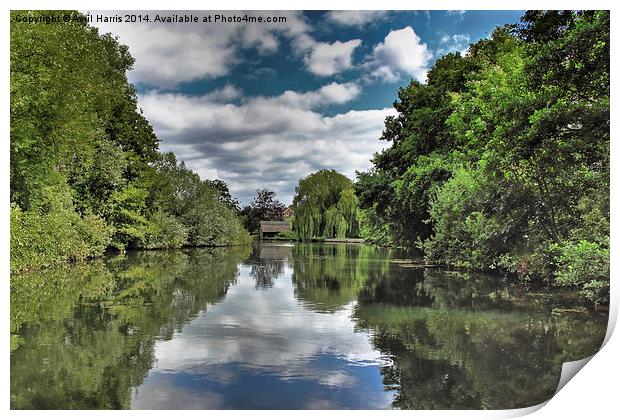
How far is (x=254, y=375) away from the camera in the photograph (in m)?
5.27

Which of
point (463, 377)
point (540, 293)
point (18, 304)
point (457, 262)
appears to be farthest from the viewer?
point (457, 262)

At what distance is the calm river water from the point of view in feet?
15.8

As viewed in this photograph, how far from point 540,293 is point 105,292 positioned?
6767mm

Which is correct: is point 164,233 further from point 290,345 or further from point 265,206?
point 290,345

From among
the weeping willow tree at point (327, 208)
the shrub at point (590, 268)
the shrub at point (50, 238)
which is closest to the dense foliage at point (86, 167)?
the shrub at point (50, 238)

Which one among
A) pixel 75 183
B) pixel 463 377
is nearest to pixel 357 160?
pixel 463 377

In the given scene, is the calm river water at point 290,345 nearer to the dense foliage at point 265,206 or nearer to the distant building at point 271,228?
the dense foliage at point 265,206

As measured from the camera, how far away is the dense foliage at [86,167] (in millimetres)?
8268

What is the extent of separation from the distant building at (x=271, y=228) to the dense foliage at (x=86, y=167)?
1.43 m

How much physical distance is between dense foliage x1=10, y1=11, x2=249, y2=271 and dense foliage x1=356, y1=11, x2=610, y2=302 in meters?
4.60

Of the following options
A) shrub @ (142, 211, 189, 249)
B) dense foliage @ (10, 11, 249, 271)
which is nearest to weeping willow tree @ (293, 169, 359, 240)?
dense foliage @ (10, 11, 249, 271)
